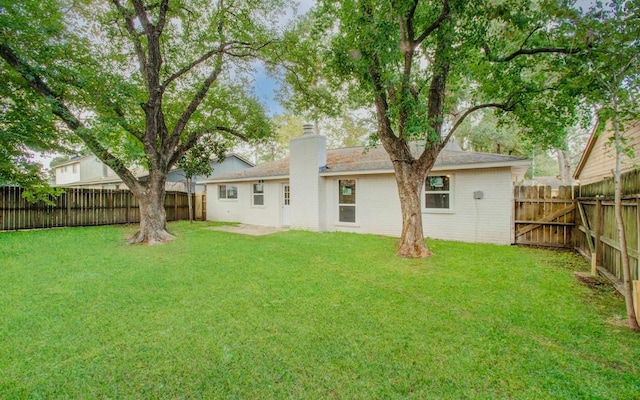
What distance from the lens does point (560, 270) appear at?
5.83 m

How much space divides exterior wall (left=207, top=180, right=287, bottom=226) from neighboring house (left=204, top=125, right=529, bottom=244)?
0.15 ft

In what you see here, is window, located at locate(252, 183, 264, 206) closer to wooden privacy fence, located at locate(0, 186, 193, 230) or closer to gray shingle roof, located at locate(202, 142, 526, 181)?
gray shingle roof, located at locate(202, 142, 526, 181)

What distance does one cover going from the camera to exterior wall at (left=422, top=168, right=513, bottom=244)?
8.52 meters

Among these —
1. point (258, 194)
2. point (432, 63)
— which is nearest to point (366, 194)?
point (432, 63)

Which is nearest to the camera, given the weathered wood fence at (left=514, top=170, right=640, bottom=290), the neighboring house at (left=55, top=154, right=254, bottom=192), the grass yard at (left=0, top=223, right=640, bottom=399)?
the grass yard at (left=0, top=223, right=640, bottom=399)

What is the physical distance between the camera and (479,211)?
8.86 metres

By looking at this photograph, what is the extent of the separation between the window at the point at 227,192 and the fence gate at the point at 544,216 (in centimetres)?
1210

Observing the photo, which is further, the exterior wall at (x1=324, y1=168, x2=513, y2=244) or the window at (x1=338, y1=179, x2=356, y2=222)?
the window at (x1=338, y1=179, x2=356, y2=222)

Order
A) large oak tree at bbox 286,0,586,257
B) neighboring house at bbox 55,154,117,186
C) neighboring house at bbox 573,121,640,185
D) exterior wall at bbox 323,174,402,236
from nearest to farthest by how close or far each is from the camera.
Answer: large oak tree at bbox 286,0,586,257 → neighboring house at bbox 573,121,640,185 → exterior wall at bbox 323,174,402,236 → neighboring house at bbox 55,154,117,186

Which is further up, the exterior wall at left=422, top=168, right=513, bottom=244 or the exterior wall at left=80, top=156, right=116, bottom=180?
the exterior wall at left=80, top=156, right=116, bottom=180

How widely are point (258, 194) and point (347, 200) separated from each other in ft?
16.0

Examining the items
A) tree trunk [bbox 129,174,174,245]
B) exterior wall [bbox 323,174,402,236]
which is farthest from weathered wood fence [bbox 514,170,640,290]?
tree trunk [bbox 129,174,174,245]

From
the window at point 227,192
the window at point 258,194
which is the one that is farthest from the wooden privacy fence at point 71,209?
the window at point 258,194

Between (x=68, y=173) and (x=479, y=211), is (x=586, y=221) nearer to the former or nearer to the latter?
(x=479, y=211)
